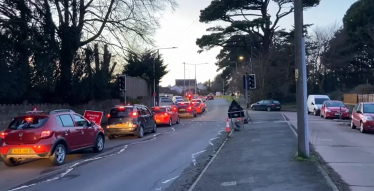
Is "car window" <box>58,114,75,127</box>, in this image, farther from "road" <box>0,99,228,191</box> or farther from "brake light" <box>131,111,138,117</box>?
"brake light" <box>131,111,138,117</box>

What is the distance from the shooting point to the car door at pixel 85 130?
16.7 meters

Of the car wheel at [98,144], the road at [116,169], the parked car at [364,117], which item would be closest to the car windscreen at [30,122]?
the road at [116,169]

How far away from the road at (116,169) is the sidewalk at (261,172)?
0.89 metres

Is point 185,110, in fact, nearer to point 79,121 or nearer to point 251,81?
point 251,81

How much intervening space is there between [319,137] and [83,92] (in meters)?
15.8

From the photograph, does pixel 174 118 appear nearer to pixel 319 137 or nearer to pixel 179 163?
pixel 319 137

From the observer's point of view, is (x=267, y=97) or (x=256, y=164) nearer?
(x=256, y=164)

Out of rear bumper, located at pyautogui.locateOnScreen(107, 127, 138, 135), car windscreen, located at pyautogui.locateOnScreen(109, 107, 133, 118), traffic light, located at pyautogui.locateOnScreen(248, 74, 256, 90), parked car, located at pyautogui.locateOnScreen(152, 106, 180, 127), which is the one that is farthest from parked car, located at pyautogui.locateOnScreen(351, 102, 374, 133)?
parked car, located at pyautogui.locateOnScreen(152, 106, 180, 127)

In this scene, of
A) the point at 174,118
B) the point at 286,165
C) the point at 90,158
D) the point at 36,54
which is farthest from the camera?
the point at 174,118

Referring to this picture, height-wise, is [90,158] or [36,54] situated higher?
[36,54]

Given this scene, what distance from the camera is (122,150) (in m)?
18.9

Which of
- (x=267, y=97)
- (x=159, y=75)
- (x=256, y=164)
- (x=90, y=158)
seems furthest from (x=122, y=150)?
(x=267, y=97)

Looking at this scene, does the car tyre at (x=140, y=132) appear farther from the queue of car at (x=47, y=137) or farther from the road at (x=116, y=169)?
the queue of car at (x=47, y=137)

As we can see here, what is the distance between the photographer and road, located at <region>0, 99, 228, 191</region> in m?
11.5
